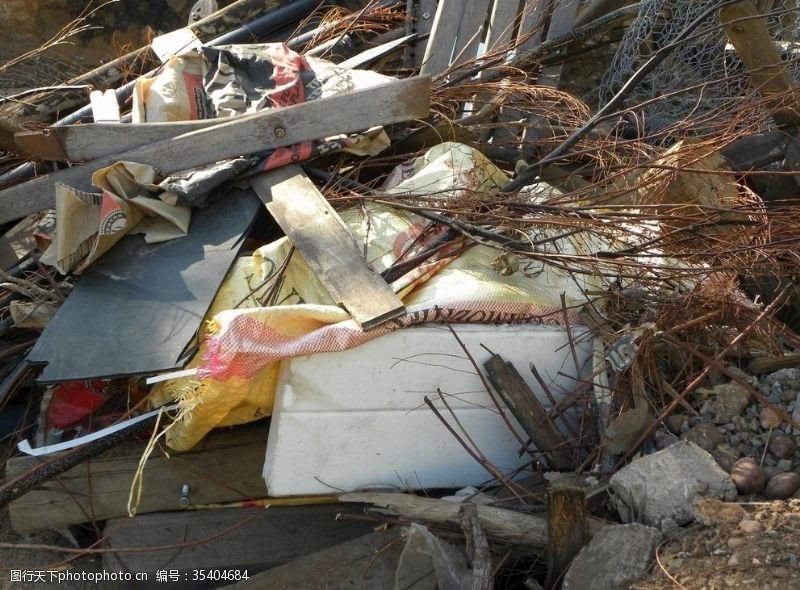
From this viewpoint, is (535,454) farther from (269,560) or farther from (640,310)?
(269,560)

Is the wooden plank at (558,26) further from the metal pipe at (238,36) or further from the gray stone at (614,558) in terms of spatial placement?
the gray stone at (614,558)

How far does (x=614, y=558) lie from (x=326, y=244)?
1409 mm

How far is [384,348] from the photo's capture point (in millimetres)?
2842

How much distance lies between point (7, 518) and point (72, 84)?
7.43 feet

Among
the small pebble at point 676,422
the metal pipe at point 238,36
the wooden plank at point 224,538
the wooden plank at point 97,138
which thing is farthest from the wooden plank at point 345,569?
→ the metal pipe at point 238,36

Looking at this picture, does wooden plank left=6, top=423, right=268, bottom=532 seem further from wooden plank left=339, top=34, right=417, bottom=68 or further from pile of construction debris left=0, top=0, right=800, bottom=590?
wooden plank left=339, top=34, right=417, bottom=68

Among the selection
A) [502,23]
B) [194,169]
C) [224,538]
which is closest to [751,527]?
[224,538]

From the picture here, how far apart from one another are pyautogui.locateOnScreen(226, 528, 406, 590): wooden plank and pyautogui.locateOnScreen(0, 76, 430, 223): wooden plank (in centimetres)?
154

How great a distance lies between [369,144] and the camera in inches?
142

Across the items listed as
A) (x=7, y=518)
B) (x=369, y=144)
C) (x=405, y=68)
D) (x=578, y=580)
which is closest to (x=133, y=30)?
(x=405, y=68)

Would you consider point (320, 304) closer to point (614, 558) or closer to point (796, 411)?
point (614, 558)

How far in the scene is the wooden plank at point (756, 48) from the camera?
3688mm

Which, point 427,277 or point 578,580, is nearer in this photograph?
point 578,580

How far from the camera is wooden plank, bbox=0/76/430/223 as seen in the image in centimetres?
338
